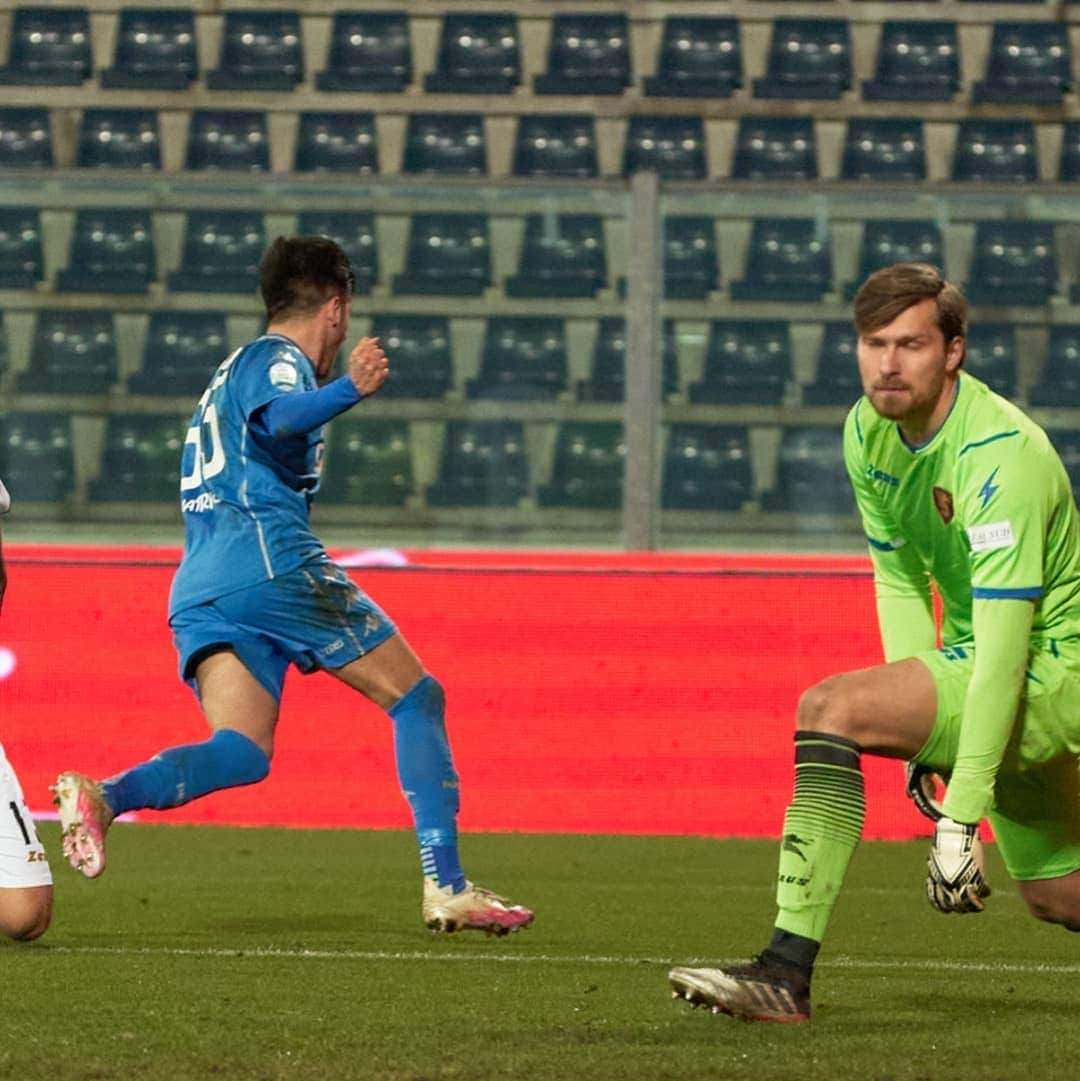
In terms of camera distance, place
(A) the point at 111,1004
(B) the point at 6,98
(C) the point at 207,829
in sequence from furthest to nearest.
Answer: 1. (B) the point at 6,98
2. (C) the point at 207,829
3. (A) the point at 111,1004

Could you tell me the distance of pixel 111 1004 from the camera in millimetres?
4812

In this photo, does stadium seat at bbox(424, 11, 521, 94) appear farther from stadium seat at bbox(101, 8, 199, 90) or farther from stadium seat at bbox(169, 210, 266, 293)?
stadium seat at bbox(169, 210, 266, 293)

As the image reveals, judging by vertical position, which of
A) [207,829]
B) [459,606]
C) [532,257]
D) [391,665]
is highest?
[532,257]

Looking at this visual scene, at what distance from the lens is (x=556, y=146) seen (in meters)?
17.6

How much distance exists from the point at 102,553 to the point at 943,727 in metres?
6.54

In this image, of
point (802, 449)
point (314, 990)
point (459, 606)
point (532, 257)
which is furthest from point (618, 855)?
point (314, 990)

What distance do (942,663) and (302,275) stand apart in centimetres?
230

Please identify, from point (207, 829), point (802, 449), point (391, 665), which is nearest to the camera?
point (391, 665)

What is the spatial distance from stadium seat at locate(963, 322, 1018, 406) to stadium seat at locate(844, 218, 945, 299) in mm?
392

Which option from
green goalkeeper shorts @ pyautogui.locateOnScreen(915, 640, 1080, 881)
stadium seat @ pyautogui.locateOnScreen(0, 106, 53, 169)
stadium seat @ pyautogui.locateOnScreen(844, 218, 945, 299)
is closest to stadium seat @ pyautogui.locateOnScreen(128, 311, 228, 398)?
stadium seat @ pyautogui.locateOnScreen(844, 218, 945, 299)

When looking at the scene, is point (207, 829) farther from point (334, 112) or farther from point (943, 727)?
point (334, 112)

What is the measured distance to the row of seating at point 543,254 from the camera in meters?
10.6

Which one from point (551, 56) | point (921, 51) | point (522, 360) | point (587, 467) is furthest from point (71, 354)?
point (921, 51)

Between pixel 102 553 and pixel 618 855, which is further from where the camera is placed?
pixel 102 553
